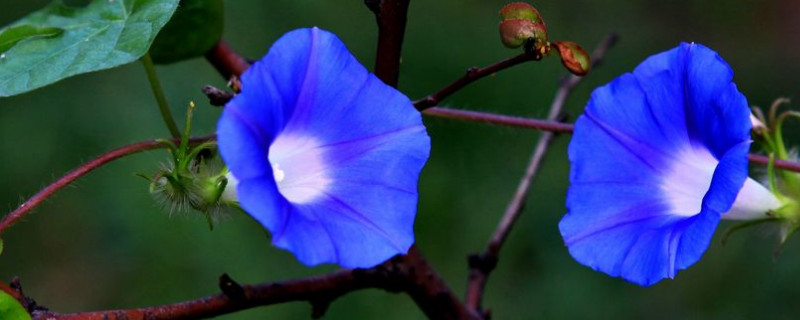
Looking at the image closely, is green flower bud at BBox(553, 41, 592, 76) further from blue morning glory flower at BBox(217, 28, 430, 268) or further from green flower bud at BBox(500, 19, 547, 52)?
blue morning glory flower at BBox(217, 28, 430, 268)

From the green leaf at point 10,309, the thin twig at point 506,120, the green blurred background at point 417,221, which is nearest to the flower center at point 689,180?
the thin twig at point 506,120

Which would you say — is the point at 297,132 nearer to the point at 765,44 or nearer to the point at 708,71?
the point at 708,71

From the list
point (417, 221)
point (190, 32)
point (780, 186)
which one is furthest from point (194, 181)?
point (417, 221)

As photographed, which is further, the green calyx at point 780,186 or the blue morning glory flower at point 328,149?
the green calyx at point 780,186

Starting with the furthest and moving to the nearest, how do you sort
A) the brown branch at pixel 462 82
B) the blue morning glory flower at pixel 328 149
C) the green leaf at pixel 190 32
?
the green leaf at pixel 190 32 → the brown branch at pixel 462 82 → the blue morning glory flower at pixel 328 149

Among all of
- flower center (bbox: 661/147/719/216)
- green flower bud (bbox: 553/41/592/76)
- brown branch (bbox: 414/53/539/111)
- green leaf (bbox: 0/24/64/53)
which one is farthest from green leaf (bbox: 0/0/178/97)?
flower center (bbox: 661/147/719/216)

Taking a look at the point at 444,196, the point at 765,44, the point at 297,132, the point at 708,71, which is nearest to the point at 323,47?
the point at 297,132

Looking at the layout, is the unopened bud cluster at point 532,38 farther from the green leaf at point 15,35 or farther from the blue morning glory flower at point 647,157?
the green leaf at point 15,35
